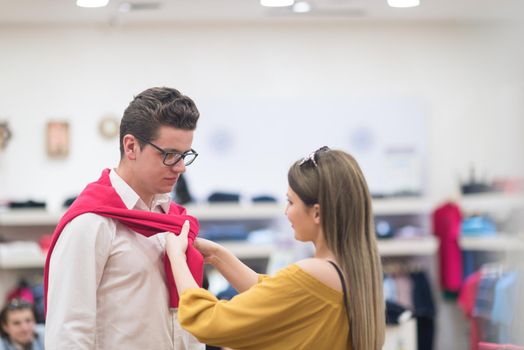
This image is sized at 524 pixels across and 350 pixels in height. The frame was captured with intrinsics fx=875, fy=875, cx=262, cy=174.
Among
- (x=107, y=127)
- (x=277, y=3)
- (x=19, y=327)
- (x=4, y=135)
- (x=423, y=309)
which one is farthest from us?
(x=423, y=309)

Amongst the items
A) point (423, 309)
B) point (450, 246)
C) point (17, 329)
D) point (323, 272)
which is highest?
point (323, 272)

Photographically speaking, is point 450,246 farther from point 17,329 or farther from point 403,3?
point 17,329

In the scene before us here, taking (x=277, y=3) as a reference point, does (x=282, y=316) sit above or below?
below

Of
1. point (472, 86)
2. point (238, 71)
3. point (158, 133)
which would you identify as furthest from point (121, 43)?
point (158, 133)

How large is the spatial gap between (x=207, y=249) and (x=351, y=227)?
24.1 inches

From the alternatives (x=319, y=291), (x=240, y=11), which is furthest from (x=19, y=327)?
(x=319, y=291)

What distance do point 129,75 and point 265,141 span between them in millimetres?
1393

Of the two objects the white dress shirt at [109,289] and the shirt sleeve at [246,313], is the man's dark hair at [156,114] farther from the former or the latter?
the shirt sleeve at [246,313]

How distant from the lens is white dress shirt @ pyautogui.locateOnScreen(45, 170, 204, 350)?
2.41 metres

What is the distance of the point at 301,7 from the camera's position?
755 centimetres

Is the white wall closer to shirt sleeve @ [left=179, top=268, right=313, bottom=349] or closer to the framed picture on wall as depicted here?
the framed picture on wall

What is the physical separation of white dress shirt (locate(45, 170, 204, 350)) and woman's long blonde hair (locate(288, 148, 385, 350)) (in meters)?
0.52

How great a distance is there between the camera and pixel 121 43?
8055 mm

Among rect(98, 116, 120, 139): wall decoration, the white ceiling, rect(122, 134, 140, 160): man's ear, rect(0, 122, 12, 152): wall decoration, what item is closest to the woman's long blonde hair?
rect(122, 134, 140, 160): man's ear
